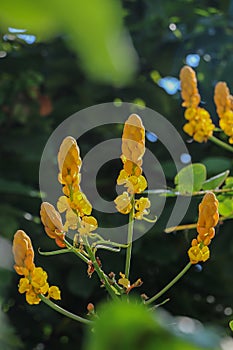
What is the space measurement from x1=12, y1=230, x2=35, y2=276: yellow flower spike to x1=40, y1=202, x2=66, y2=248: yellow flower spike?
0.07 ft

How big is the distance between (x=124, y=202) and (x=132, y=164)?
0.13ft

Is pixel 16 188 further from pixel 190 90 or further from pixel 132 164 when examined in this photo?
pixel 132 164

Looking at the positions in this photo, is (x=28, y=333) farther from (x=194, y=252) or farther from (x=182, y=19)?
(x=194, y=252)

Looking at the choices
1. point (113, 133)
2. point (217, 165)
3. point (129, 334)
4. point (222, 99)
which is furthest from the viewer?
point (113, 133)

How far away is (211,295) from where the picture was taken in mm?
1803

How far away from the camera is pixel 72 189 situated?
1.59 ft

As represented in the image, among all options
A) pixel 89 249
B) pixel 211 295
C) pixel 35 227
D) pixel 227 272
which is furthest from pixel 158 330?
pixel 211 295

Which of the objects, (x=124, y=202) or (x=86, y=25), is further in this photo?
(x=124, y=202)

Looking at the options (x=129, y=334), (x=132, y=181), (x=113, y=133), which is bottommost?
(x=113, y=133)

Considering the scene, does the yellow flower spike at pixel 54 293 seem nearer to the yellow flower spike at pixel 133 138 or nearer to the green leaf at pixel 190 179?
the yellow flower spike at pixel 133 138

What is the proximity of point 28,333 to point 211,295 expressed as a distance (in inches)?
20.5

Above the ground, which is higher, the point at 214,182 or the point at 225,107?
the point at 225,107

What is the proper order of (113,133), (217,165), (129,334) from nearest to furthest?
(129,334), (217,165), (113,133)

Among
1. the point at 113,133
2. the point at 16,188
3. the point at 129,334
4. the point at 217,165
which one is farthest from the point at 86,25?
the point at 113,133
